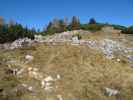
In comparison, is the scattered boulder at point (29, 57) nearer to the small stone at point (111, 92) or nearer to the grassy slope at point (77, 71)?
the grassy slope at point (77, 71)

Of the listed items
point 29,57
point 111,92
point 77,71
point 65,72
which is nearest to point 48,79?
point 65,72

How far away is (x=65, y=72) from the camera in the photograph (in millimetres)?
18141

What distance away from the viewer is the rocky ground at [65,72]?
15.3 meters

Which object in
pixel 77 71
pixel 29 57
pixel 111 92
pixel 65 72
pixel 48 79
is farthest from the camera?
pixel 29 57

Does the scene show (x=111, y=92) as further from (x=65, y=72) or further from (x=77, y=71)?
(x=65, y=72)

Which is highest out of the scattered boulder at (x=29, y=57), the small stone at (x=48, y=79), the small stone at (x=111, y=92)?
the scattered boulder at (x=29, y=57)

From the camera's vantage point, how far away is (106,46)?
25562 mm

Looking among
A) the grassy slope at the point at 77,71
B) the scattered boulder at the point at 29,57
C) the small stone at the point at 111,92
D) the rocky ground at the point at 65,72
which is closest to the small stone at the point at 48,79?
the rocky ground at the point at 65,72

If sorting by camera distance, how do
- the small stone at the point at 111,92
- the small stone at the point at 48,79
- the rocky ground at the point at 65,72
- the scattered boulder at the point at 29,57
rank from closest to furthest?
the rocky ground at the point at 65,72 < the small stone at the point at 111,92 < the small stone at the point at 48,79 < the scattered boulder at the point at 29,57

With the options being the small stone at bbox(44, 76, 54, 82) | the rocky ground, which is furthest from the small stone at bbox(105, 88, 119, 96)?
the small stone at bbox(44, 76, 54, 82)

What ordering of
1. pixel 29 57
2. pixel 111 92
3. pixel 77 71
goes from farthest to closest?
1. pixel 29 57
2. pixel 77 71
3. pixel 111 92

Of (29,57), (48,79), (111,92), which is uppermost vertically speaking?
(29,57)

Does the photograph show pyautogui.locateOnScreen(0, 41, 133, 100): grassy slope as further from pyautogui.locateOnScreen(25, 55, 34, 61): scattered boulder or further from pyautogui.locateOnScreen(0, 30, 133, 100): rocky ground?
pyautogui.locateOnScreen(25, 55, 34, 61): scattered boulder

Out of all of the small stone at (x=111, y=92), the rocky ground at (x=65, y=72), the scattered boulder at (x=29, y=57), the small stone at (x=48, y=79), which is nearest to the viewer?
the rocky ground at (x=65, y=72)
